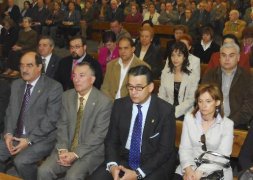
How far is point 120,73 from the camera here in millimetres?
4699

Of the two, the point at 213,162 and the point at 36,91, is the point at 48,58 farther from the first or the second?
the point at 213,162

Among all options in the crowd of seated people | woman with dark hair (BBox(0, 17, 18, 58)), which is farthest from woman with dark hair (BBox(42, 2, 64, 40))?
the crowd of seated people

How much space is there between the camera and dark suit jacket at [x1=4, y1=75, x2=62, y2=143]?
368 cm

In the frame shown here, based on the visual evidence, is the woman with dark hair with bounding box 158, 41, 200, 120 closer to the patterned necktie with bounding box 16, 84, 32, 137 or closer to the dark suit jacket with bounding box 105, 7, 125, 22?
the patterned necktie with bounding box 16, 84, 32, 137

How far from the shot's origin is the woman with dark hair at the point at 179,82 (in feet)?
13.5

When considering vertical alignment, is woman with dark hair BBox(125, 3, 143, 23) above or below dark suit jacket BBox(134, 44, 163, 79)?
above

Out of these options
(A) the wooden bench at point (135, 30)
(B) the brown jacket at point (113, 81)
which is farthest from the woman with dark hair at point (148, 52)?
(A) the wooden bench at point (135, 30)

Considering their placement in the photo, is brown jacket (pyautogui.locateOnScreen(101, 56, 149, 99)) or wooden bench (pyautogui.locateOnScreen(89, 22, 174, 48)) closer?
brown jacket (pyautogui.locateOnScreen(101, 56, 149, 99))

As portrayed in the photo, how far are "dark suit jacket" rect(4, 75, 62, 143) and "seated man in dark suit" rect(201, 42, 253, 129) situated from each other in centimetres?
149

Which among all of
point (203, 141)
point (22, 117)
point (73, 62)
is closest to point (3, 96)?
point (22, 117)

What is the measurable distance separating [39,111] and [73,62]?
4.91 ft

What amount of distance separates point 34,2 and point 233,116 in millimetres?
10290

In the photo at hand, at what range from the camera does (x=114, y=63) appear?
4781 mm

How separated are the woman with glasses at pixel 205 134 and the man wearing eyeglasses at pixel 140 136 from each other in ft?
0.44
